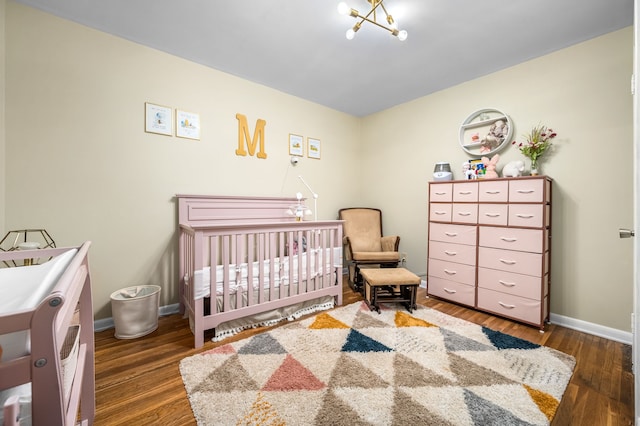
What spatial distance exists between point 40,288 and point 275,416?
3.66ft

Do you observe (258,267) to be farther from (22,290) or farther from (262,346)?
(22,290)

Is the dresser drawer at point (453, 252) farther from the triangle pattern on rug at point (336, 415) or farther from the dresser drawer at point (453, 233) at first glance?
the triangle pattern on rug at point (336, 415)

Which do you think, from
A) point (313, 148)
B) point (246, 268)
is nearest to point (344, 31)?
point (313, 148)

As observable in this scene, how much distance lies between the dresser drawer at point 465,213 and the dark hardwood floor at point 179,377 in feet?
3.19

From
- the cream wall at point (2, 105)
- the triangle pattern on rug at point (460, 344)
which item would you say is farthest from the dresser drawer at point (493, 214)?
the cream wall at point (2, 105)

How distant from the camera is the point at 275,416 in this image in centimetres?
126

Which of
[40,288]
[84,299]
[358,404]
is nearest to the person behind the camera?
[40,288]

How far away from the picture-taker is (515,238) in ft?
7.57

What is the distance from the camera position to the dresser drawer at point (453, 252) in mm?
2600

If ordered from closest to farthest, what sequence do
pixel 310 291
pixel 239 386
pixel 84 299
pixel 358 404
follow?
pixel 84 299, pixel 358 404, pixel 239 386, pixel 310 291

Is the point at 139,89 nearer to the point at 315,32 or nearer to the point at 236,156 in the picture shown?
the point at 236,156

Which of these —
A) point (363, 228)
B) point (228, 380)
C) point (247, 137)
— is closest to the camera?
point (228, 380)

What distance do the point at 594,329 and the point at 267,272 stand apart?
285cm

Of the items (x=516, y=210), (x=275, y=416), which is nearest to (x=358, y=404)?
(x=275, y=416)
